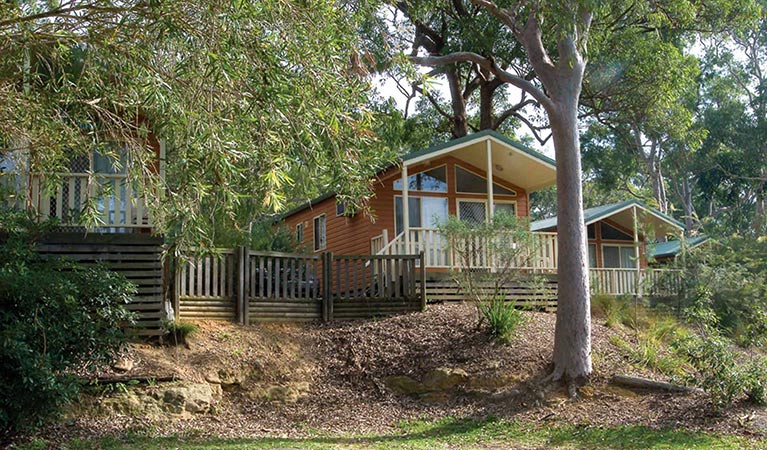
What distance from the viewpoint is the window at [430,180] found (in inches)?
802

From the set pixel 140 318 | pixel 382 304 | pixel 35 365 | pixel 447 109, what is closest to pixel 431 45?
pixel 447 109

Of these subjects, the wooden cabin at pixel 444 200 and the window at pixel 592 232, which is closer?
the wooden cabin at pixel 444 200

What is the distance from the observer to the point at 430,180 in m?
20.5

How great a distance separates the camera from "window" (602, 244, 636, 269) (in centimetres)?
2459

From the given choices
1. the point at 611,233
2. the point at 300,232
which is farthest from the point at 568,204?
the point at 300,232

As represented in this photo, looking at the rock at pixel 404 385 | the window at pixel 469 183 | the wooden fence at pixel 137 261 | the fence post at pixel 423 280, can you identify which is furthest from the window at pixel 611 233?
the wooden fence at pixel 137 261

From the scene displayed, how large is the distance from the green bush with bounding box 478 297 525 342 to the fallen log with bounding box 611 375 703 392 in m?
2.07

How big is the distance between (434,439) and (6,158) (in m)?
7.07

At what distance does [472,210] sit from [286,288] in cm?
783

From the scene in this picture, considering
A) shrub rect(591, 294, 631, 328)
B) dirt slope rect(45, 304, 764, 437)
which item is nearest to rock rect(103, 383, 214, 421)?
dirt slope rect(45, 304, 764, 437)

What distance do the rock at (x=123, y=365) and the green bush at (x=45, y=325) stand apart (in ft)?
3.10

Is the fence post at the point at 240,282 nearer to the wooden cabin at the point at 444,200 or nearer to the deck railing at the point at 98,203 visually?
the deck railing at the point at 98,203

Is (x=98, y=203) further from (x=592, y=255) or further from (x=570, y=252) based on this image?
(x=592, y=255)

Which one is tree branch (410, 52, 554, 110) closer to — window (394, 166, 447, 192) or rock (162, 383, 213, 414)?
window (394, 166, 447, 192)
